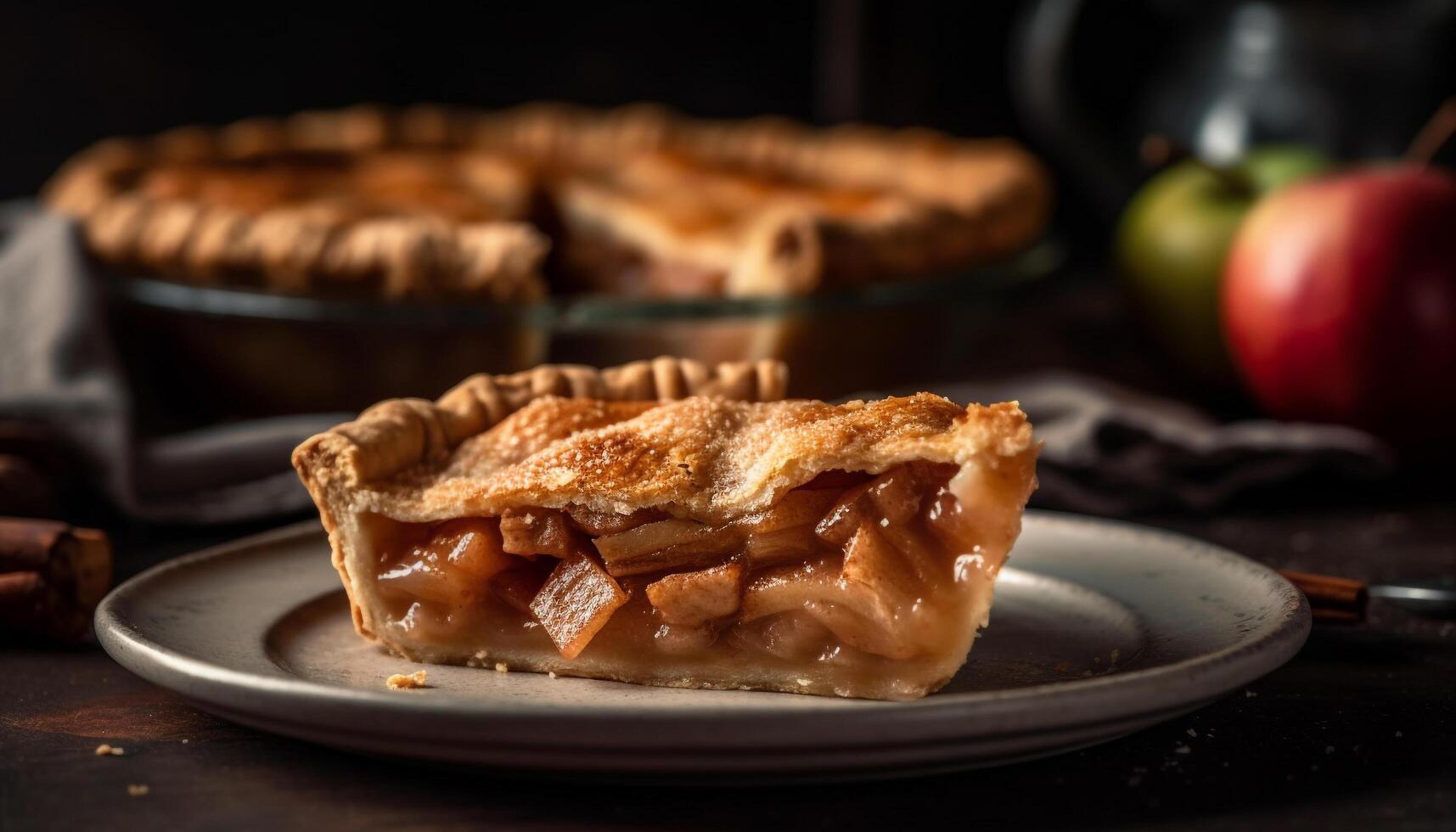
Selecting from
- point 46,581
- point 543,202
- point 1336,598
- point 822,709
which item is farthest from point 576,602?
point 543,202

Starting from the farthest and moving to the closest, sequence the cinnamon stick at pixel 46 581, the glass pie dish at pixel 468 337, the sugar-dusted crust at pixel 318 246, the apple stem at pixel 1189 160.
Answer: the apple stem at pixel 1189 160 → the sugar-dusted crust at pixel 318 246 → the glass pie dish at pixel 468 337 → the cinnamon stick at pixel 46 581

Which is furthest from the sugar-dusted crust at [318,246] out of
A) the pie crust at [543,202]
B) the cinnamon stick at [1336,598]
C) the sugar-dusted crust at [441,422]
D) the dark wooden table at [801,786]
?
the cinnamon stick at [1336,598]

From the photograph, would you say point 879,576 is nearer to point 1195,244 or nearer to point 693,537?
point 693,537

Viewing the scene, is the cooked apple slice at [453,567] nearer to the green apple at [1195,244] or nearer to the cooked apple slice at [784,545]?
the cooked apple slice at [784,545]

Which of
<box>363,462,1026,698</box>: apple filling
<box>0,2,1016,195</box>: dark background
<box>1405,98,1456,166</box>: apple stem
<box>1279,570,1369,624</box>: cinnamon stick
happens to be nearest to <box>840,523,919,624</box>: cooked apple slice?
<box>363,462,1026,698</box>: apple filling

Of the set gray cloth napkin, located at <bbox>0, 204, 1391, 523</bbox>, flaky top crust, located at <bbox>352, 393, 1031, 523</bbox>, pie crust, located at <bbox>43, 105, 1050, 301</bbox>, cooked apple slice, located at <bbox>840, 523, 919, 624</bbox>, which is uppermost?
flaky top crust, located at <bbox>352, 393, 1031, 523</bbox>

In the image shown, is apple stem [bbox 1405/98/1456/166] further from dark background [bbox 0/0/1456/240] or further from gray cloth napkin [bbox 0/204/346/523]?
gray cloth napkin [bbox 0/204/346/523]
